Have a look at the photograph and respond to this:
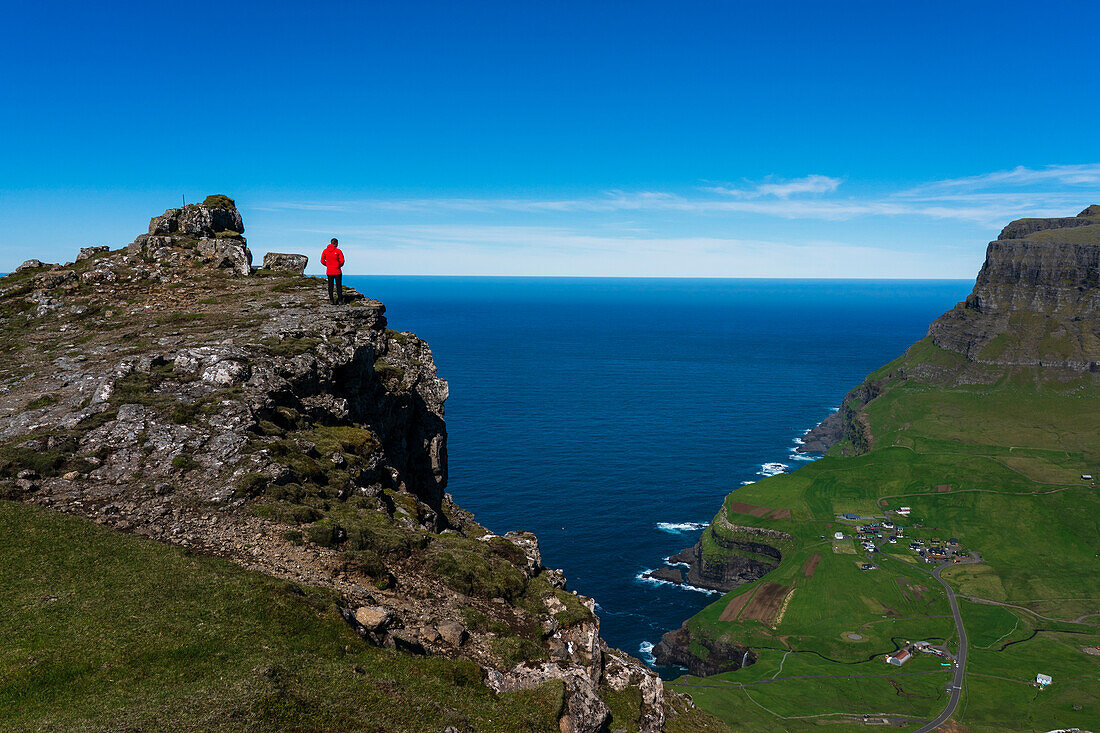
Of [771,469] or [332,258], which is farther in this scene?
[771,469]

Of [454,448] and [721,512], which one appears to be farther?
[454,448]

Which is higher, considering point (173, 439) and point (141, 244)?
point (141, 244)

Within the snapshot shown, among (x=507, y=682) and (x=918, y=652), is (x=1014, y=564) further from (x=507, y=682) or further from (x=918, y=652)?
(x=507, y=682)

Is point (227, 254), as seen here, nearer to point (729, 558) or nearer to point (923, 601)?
point (729, 558)

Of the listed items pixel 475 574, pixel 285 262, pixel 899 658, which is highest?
pixel 285 262

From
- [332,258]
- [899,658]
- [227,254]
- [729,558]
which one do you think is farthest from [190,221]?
[729,558]

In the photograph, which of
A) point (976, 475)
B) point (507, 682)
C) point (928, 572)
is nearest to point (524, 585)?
point (507, 682)

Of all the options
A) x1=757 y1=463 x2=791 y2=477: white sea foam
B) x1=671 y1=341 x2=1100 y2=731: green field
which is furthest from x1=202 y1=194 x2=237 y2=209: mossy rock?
x1=757 y1=463 x2=791 y2=477: white sea foam
